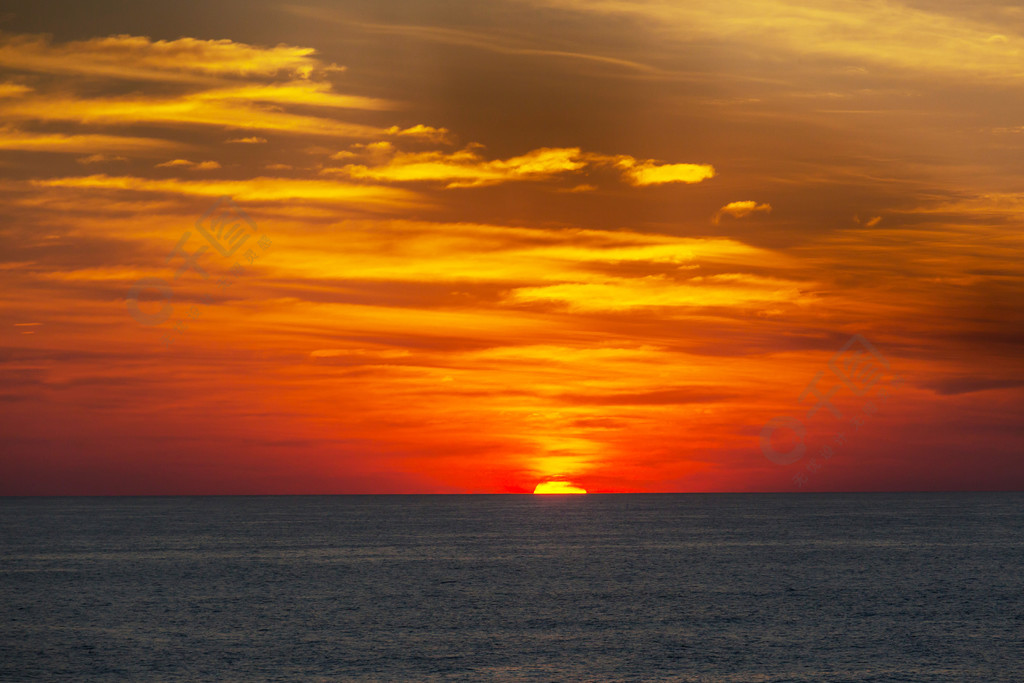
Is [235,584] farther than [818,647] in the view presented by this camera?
Yes

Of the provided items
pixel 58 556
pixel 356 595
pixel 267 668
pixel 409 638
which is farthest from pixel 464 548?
pixel 267 668

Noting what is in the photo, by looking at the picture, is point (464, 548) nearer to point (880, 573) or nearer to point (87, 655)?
point (880, 573)

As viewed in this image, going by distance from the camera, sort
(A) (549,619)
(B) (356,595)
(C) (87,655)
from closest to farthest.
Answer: (C) (87,655) < (A) (549,619) < (B) (356,595)

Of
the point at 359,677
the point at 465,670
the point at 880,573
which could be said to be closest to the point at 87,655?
the point at 359,677

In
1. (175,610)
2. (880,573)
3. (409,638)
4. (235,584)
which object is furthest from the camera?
(880,573)

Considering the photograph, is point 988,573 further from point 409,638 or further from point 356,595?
point 409,638

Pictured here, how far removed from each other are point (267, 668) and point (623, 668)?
637 inches

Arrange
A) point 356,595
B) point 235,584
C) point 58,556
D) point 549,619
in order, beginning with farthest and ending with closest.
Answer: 1. point 58,556
2. point 235,584
3. point 356,595
4. point 549,619

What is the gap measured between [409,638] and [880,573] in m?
59.8

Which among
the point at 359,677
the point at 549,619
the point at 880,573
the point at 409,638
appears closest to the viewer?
the point at 359,677

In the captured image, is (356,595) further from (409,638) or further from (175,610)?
(409,638)

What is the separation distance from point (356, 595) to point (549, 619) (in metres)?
20.7

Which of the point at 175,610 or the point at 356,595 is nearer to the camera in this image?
the point at 175,610

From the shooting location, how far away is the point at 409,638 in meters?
57.2
